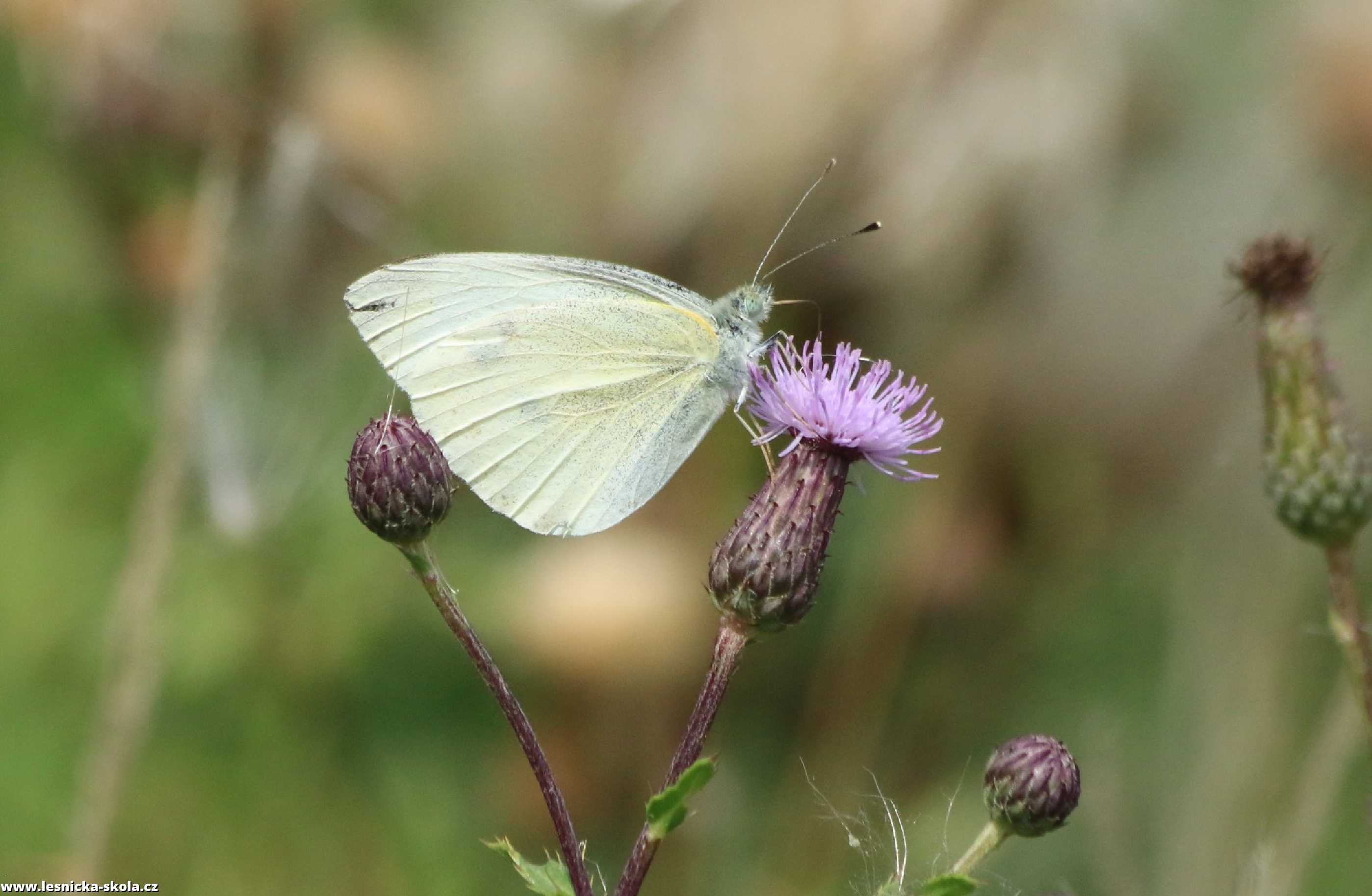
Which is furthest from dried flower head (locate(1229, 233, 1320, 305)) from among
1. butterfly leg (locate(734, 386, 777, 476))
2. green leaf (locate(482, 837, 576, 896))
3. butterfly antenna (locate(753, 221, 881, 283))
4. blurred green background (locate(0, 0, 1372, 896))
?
green leaf (locate(482, 837, 576, 896))

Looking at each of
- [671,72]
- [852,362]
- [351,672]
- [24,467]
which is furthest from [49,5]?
[852,362]

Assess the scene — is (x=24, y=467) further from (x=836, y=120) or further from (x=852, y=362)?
(x=852, y=362)

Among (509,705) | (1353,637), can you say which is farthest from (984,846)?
(509,705)

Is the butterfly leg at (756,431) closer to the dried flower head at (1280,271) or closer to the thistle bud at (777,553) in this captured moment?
the thistle bud at (777,553)

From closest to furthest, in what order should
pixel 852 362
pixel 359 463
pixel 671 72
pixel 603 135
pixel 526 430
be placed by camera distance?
pixel 359 463 → pixel 852 362 → pixel 526 430 → pixel 671 72 → pixel 603 135

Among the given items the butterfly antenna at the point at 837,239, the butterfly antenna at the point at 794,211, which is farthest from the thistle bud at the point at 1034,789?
the butterfly antenna at the point at 794,211

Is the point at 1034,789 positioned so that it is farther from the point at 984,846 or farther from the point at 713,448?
the point at 713,448
